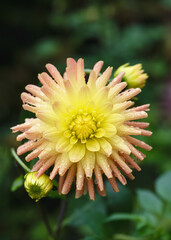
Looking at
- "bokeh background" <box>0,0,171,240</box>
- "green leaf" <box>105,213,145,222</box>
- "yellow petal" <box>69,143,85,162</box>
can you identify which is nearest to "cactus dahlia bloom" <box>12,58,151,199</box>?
"yellow petal" <box>69,143,85,162</box>

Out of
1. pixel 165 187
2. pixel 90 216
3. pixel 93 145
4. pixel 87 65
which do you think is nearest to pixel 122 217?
Answer: pixel 90 216

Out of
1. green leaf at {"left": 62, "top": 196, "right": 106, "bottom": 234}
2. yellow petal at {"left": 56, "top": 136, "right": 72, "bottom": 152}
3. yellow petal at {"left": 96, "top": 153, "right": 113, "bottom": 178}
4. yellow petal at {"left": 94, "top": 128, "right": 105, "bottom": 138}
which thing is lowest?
green leaf at {"left": 62, "top": 196, "right": 106, "bottom": 234}

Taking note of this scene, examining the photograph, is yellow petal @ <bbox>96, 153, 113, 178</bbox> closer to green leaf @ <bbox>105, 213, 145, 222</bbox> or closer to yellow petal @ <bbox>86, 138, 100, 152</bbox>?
yellow petal @ <bbox>86, 138, 100, 152</bbox>

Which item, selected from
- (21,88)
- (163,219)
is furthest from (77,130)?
(21,88)

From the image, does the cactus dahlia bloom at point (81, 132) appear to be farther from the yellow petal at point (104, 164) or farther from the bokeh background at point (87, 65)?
the bokeh background at point (87, 65)

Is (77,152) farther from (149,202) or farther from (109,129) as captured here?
(149,202)

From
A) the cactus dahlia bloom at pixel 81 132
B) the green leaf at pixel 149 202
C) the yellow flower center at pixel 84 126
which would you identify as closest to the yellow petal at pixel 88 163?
the cactus dahlia bloom at pixel 81 132
